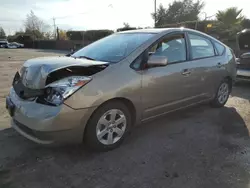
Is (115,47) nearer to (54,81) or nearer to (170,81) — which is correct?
(170,81)

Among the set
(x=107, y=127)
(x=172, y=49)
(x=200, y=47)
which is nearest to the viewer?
(x=107, y=127)

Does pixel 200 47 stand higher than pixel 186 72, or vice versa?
pixel 200 47

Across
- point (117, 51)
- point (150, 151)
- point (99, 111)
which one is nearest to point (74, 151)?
point (99, 111)

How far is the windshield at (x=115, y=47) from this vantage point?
3.45m

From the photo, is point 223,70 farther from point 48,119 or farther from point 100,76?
point 48,119

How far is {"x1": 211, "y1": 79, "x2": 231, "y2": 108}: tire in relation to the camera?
5067 millimetres

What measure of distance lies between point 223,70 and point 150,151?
265 centimetres

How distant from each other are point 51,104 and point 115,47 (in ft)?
4.82

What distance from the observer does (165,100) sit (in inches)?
148

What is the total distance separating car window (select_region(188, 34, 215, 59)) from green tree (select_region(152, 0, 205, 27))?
137 ft

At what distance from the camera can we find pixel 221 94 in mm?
5160

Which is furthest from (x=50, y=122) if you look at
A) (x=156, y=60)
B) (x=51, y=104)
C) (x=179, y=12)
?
(x=179, y=12)

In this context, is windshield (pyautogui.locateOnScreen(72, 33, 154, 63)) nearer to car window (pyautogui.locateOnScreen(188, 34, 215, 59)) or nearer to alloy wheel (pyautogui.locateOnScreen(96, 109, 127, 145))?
alloy wheel (pyautogui.locateOnScreen(96, 109, 127, 145))

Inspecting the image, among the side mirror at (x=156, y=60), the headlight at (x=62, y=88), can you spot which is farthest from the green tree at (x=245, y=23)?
the headlight at (x=62, y=88)
